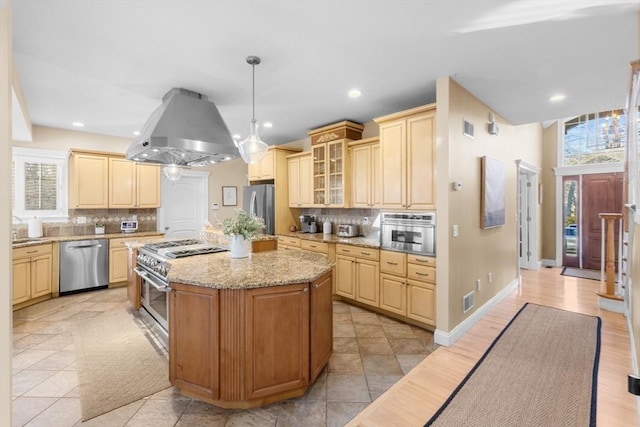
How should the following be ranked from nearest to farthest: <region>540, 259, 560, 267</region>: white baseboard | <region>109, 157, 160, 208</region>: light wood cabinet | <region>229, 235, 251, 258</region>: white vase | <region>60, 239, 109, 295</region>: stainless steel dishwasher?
1. <region>229, 235, 251, 258</region>: white vase
2. <region>60, 239, 109, 295</region>: stainless steel dishwasher
3. <region>109, 157, 160, 208</region>: light wood cabinet
4. <region>540, 259, 560, 267</region>: white baseboard

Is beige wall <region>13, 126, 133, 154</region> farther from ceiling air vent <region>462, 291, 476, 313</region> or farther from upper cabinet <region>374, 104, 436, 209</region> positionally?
ceiling air vent <region>462, 291, 476, 313</region>

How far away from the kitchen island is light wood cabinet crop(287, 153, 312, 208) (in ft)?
9.77

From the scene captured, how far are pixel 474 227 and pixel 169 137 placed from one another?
11.1 feet

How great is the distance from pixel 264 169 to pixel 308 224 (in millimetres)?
1368

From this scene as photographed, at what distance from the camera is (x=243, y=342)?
201cm

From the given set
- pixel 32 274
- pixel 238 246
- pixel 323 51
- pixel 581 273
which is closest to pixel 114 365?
pixel 238 246

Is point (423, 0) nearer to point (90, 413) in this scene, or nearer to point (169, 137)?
point (169, 137)

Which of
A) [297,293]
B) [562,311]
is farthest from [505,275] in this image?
[297,293]

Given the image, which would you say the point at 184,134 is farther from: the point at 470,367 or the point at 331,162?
the point at 470,367

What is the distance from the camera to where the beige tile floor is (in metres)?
1.99

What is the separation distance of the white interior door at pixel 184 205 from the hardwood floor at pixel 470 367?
16.1 ft

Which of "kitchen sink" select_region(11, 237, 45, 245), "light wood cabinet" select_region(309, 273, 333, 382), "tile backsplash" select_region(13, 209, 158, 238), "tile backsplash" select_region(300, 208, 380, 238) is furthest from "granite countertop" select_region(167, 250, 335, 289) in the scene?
"tile backsplash" select_region(13, 209, 158, 238)

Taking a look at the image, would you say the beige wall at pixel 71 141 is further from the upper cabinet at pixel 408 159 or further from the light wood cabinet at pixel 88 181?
the upper cabinet at pixel 408 159

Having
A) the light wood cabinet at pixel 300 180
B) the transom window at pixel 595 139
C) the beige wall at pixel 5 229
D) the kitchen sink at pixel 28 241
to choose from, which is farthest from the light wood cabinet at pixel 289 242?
the transom window at pixel 595 139
